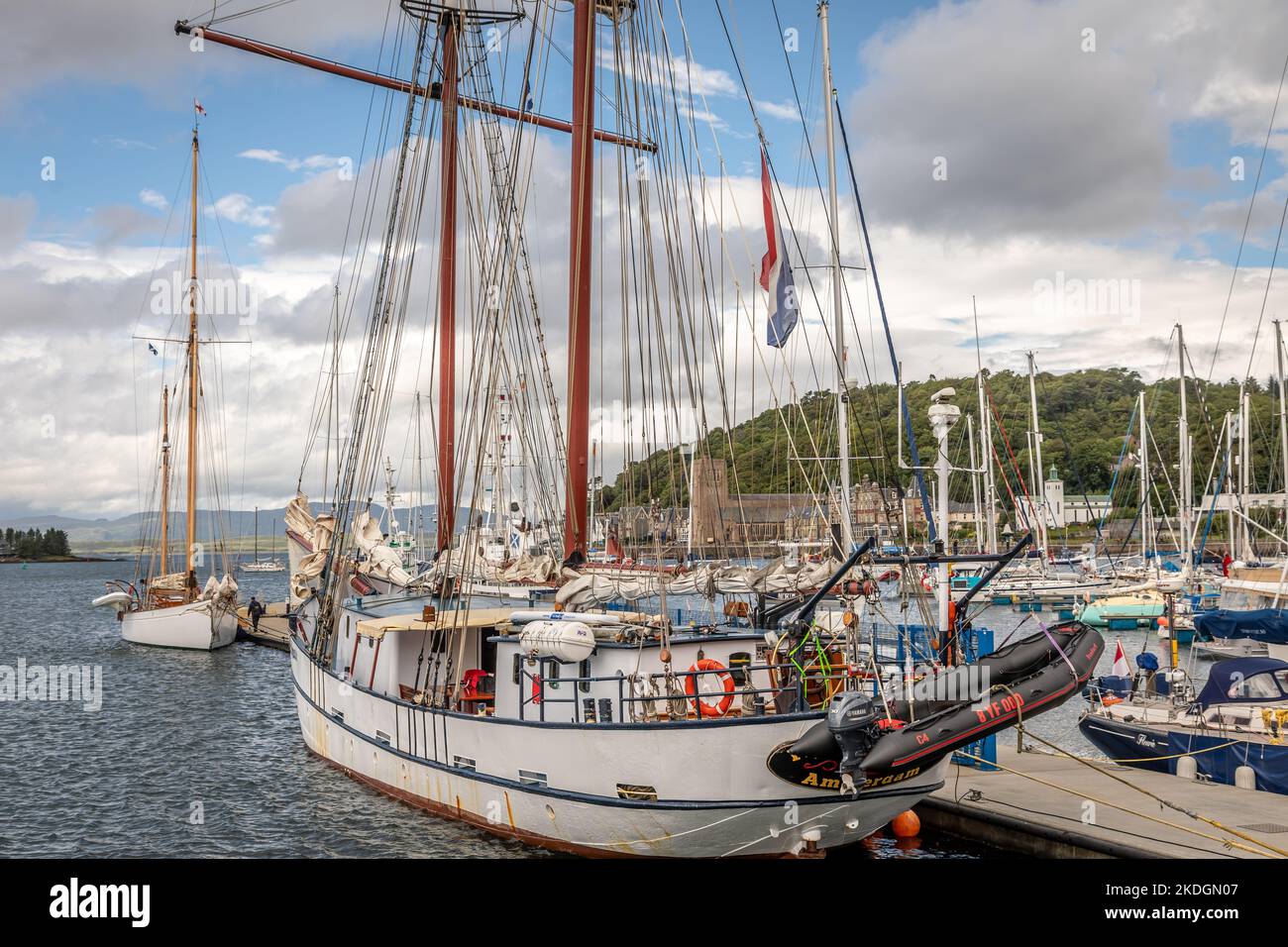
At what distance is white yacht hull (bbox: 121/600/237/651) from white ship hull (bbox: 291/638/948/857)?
3942 cm

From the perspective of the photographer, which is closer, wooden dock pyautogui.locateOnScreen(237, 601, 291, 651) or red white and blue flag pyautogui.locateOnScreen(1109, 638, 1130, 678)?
red white and blue flag pyautogui.locateOnScreen(1109, 638, 1130, 678)

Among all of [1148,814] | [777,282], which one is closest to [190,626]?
[777,282]

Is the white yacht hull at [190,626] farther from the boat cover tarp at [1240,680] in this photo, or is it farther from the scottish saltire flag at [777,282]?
the boat cover tarp at [1240,680]

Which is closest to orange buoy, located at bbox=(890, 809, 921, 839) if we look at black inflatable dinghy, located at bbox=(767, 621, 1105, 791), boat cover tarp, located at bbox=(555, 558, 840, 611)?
A: black inflatable dinghy, located at bbox=(767, 621, 1105, 791)

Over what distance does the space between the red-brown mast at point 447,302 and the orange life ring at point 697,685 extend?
592 inches

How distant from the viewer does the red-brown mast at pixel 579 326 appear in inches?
914

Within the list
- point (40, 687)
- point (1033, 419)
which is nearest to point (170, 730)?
point (40, 687)

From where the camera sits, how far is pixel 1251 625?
89.2ft

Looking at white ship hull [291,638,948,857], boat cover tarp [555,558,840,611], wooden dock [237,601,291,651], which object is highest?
boat cover tarp [555,558,840,611]

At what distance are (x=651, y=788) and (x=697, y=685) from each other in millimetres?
1713

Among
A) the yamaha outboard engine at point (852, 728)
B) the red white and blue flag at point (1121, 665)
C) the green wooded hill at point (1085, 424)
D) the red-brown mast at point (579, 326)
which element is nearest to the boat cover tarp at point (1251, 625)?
the red white and blue flag at point (1121, 665)

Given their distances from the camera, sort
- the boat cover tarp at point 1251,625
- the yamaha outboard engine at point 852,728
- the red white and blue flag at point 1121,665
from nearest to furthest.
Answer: the yamaha outboard engine at point 852,728, the boat cover tarp at point 1251,625, the red white and blue flag at point 1121,665

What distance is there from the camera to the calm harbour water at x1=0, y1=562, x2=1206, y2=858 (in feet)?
→ 65.2

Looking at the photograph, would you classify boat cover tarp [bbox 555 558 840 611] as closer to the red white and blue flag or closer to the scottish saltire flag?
the scottish saltire flag
